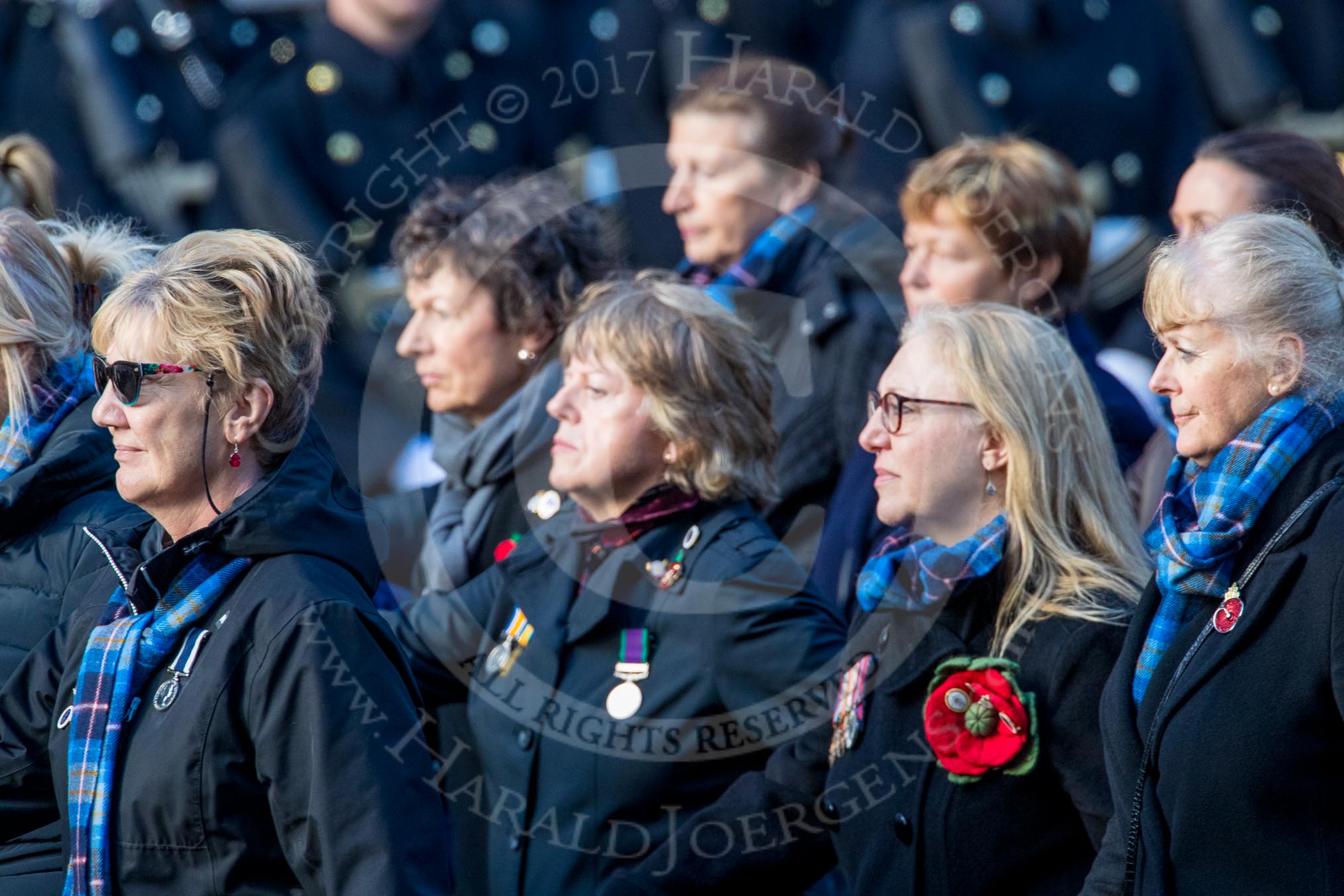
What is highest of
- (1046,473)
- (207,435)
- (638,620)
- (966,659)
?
(207,435)

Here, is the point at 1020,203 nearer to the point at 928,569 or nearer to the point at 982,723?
the point at 928,569

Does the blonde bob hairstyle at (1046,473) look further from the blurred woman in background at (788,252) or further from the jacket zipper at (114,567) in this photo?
the jacket zipper at (114,567)

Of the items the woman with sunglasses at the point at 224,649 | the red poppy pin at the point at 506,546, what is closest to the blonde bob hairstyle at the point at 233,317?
the woman with sunglasses at the point at 224,649

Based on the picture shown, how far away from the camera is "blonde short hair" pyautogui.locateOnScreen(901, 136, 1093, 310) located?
4.02 metres

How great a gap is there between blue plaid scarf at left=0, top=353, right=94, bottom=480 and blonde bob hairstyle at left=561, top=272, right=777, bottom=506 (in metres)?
1.03

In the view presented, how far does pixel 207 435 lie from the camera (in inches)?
106

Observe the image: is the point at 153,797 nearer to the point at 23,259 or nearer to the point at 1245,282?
the point at 23,259

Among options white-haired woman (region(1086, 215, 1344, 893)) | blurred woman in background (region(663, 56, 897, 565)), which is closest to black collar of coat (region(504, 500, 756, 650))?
blurred woman in background (region(663, 56, 897, 565))

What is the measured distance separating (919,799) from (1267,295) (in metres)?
1.02

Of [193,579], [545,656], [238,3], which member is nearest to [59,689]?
[193,579]

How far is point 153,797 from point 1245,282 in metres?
1.81

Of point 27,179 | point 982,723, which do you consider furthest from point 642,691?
point 27,179

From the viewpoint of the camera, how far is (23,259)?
3.34m

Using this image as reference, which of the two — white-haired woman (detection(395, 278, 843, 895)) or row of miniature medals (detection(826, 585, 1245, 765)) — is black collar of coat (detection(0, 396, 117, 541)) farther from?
row of miniature medals (detection(826, 585, 1245, 765))
